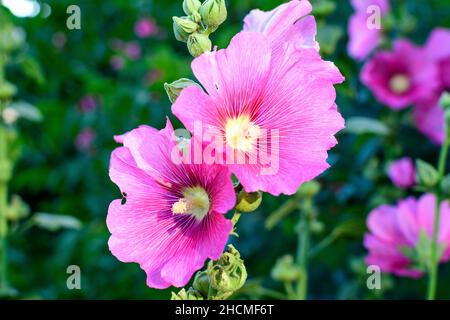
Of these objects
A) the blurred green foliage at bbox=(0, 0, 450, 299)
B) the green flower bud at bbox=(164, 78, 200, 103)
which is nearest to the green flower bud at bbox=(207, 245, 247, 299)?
the green flower bud at bbox=(164, 78, 200, 103)

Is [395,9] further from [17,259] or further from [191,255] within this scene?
[191,255]

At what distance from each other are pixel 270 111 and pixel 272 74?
0.05m

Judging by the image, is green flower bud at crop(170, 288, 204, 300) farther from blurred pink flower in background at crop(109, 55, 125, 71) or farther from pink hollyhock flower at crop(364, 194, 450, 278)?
blurred pink flower in background at crop(109, 55, 125, 71)

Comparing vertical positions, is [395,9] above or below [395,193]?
above

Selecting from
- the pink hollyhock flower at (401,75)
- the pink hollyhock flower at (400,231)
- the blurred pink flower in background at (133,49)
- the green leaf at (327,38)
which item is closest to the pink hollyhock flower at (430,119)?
the pink hollyhock flower at (401,75)

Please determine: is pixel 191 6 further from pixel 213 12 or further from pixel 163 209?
pixel 163 209

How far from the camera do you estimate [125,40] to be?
13.8 feet

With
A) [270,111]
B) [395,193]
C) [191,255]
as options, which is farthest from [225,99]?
[395,193]

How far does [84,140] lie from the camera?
422 cm

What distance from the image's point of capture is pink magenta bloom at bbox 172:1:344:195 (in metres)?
1.06

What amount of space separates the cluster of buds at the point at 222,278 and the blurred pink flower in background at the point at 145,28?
3.25 metres

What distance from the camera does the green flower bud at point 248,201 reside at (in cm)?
110

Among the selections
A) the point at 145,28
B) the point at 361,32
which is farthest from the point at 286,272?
the point at 145,28

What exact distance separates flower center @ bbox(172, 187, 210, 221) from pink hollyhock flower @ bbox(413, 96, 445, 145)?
1.25m
